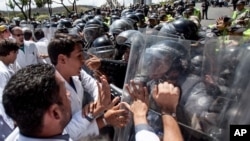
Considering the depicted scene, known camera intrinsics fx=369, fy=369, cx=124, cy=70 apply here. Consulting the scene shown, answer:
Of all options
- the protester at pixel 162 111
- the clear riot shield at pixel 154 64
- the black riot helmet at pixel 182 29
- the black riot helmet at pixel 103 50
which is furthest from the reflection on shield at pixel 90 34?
the protester at pixel 162 111

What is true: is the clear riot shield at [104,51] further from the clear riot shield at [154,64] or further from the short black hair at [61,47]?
the clear riot shield at [154,64]

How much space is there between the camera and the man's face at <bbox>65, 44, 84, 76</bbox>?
273cm

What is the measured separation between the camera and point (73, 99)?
2592 millimetres

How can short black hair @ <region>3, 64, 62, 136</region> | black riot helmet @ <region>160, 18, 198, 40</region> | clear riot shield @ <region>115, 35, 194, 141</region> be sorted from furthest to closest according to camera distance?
1. black riot helmet @ <region>160, 18, 198, 40</region>
2. clear riot shield @ <region>115, 35, 194, 141</region>
3. short black hair @ <region>3, 64, 62, 136</region>

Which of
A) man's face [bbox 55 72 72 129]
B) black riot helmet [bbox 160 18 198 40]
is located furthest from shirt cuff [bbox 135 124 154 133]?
black riot helmet [bbox 160 18 198 40]

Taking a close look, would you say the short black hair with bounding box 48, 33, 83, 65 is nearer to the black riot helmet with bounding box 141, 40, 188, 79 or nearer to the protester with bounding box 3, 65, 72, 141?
the black riot helmet with bounding box 141, 40, 188, 79

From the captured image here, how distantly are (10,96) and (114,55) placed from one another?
324 centimetres

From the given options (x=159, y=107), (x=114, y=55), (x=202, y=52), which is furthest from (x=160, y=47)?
(x=114, y=55)

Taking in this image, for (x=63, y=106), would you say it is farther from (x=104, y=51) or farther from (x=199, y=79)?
(x=104, y=51)

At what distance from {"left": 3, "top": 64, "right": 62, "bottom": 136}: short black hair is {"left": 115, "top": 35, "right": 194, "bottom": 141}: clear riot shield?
63 centimetres

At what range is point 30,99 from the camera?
1564 millimetres

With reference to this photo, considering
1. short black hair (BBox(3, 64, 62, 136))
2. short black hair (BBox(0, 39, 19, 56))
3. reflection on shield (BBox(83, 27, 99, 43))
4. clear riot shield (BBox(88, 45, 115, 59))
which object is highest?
short black hair (BBox(3, 64, 62, 136))

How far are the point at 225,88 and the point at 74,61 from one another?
130cm

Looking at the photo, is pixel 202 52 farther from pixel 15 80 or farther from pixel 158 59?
pixel 15 80
